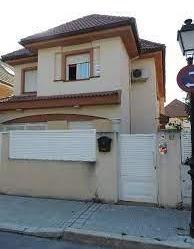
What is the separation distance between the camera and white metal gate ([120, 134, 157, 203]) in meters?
8.07

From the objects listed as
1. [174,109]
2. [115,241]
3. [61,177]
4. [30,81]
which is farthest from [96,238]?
[174,109]

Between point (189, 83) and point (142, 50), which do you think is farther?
point (142, 50)

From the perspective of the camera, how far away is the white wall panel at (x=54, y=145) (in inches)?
341

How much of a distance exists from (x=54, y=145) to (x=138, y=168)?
2480mm

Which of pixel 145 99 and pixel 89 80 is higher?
pixel 89 80

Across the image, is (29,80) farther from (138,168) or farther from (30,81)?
(138,168)

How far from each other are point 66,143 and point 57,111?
15.0 ft

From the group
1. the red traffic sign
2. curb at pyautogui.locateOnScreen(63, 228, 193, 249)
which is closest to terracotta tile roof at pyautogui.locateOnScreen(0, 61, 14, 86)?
curb at pyautogui.locateOnScreen(63, 228, 193, 249)

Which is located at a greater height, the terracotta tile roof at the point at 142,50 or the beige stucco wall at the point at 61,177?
the terracotta tile roof at the point at 142,50

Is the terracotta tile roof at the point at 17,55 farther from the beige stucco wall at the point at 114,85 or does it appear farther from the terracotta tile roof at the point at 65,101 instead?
the terracotta tile roof at the point at 65,101

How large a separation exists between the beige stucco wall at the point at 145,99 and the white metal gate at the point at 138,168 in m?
7.83

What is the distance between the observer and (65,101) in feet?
42.0

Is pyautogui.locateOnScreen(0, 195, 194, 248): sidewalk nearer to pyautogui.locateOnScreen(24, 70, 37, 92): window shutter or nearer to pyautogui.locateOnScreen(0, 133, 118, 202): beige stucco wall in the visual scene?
pyautogui.locateOnScreen(0, 133, 118, 202): beige stucco wall

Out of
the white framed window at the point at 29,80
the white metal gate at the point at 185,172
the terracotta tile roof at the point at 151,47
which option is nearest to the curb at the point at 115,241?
the white metal gate at the point at 185,172
